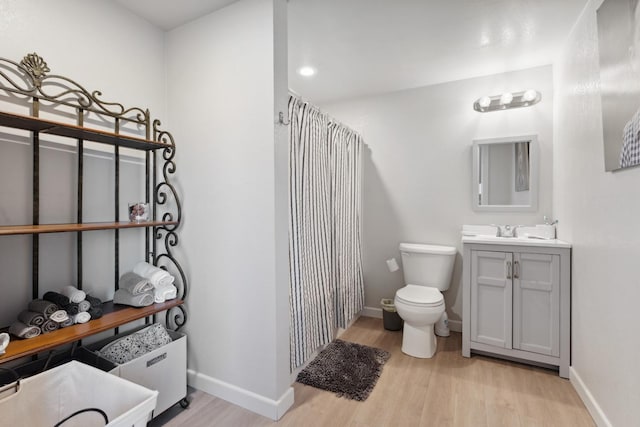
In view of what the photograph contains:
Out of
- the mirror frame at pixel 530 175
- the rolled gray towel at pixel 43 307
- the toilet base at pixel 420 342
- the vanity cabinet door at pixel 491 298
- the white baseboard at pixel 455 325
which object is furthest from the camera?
the white baseboard at pixel 455 325

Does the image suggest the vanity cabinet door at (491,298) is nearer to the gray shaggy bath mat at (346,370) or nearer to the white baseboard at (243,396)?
the gray shaggy bath mat at (346,370)

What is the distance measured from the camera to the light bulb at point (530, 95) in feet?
8.01

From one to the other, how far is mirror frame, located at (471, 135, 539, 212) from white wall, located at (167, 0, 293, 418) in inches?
75.3

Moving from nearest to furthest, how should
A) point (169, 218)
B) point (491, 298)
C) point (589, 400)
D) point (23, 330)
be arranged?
point (23, 330) < point (589, 400) < point (169, 218) < point (491, 298)

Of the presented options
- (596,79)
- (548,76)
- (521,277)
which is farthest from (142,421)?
(548,76)

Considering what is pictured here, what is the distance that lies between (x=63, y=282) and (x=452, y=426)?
2197mm

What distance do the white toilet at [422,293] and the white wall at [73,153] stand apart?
1981 mm

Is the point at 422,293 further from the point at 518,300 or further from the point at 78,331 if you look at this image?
the point at 78,331

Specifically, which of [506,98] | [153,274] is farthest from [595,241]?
[153,274]

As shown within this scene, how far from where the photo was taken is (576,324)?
1.95m

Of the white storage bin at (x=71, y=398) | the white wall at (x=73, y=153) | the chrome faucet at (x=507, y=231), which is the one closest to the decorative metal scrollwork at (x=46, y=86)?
the white wall at (x=73, y=153)

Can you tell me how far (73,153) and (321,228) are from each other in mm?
1566

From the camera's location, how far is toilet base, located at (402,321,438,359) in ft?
7.61

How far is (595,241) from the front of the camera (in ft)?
5.50
